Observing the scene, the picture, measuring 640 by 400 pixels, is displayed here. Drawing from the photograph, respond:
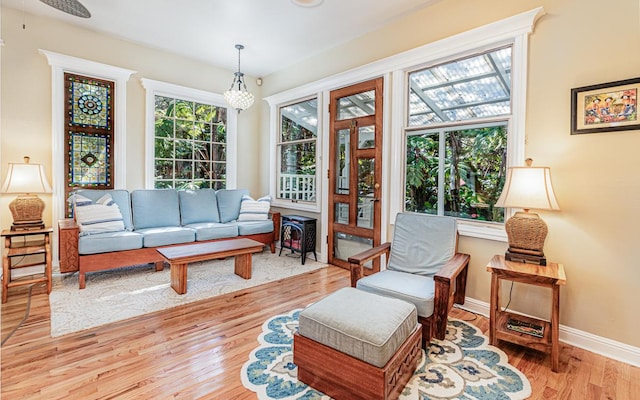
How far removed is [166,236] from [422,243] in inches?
120

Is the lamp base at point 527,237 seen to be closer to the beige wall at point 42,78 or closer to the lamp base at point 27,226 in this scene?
the beige wall at point 42,78

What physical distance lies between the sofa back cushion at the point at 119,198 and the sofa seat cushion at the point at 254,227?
4.64 feet

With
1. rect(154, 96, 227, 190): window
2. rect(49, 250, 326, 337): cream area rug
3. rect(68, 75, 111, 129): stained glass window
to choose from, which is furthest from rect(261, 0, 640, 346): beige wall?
rect(68, 75, 111, 129): stained glass window

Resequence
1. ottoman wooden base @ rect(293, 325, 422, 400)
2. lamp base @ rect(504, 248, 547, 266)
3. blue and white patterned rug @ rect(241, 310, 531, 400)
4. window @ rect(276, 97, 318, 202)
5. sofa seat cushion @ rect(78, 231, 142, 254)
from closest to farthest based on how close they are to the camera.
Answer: ottoman wooden base @ rect(293, 325, 422, 400), blue and white patterned rug @ rect(241, 310, 531, 400), lamp base @ rect(504, 248, 547, 266), sofa seat cushion @ rect(78, 231, 142, 254), window @ rect(276, 97, 318, 202)

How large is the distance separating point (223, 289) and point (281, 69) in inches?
148

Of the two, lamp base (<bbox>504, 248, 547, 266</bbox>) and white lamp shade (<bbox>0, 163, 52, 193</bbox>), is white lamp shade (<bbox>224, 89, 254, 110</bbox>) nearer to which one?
white lamp shade (<bbox>0, 163, 52, 193</bbox>)

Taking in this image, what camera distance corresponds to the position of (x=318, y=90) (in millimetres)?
4559

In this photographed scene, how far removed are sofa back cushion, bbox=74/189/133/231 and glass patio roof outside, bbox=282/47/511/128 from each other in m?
3.44

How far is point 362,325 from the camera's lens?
1.68 m

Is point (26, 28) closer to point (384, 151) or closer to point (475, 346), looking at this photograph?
point (384, 151)

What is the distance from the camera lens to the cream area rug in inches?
106

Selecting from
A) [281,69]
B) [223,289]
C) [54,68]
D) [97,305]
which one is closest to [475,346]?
[223,289]

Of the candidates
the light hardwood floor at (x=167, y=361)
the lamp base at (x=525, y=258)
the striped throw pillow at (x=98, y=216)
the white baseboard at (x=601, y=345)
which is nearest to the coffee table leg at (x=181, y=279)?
the light hardwood floor at (x=167, y=361)

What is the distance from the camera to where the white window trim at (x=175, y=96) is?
4547mm
